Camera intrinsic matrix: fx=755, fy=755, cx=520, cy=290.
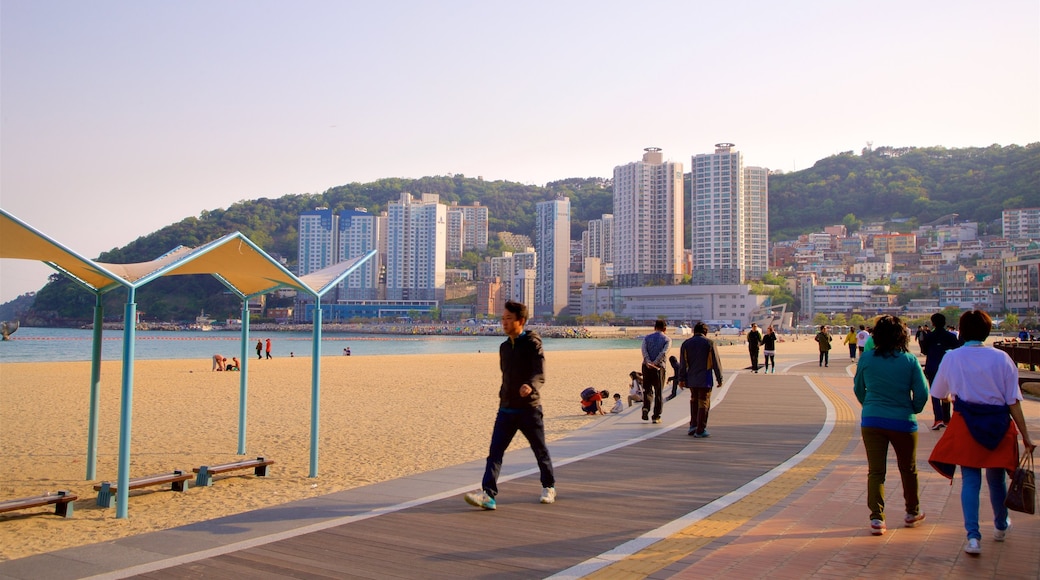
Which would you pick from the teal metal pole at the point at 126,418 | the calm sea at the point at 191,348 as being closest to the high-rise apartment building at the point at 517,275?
the calm sea at the point at 191,348

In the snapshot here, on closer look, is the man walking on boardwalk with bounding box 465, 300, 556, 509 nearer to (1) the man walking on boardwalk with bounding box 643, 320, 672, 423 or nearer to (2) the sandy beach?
(2) the sandy beach

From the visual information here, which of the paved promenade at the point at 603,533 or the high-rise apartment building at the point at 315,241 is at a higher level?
the high-rise apartment building at the point at 315,241

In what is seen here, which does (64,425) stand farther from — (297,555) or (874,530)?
(874,530)

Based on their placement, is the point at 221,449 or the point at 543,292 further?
the point at 543,292

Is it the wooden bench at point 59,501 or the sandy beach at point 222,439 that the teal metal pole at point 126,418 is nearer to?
the sandy beach at point 222,439

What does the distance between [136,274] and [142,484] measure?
2004mm

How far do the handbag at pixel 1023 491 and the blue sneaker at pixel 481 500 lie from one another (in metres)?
3.40

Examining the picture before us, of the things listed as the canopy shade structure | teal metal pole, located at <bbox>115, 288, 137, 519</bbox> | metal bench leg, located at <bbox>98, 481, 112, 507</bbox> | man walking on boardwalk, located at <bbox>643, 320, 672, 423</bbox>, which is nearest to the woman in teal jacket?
man walking on boardwalk, located at <bbox>643, 320, 672, 423</bbox>

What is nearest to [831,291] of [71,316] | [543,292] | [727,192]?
[727,192]

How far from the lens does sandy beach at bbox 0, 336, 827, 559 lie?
267 inches

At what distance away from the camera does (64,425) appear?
13.9 m

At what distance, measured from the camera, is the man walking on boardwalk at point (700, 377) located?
31.6 ft

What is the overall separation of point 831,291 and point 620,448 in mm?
141323

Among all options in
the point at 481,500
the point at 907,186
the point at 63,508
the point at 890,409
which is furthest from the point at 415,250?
the point at 890,409
